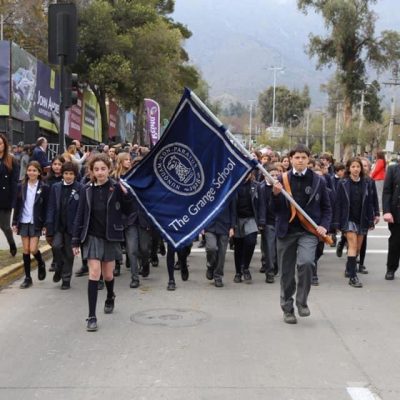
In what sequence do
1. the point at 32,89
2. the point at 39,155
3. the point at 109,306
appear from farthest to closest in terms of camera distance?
the point at 32,89 → the point at 39,155 → the point at 109,306

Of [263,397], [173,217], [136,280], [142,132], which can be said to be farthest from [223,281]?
[142,132]

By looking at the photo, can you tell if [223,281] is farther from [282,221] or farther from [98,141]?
[98,141]

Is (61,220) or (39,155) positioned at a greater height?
(39,155)

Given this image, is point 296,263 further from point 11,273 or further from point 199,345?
point 11,273

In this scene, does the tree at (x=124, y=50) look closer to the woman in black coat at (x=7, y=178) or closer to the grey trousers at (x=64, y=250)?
the woman in black coat at (x=7, y=178)

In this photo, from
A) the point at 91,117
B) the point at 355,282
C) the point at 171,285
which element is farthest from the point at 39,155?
the point at 91,117

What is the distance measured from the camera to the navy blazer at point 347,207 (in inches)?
361

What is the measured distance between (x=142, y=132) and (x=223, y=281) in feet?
118

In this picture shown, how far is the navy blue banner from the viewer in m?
7.25

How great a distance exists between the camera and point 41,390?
15.6ft

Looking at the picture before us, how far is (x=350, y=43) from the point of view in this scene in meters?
39.5

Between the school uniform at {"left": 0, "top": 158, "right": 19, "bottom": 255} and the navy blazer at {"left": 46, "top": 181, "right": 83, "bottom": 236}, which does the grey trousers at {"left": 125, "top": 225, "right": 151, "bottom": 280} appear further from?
the school uniform at {"left": 0, "top": 158, "right": 19, "bottom": 255}

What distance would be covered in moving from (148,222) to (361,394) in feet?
15.3

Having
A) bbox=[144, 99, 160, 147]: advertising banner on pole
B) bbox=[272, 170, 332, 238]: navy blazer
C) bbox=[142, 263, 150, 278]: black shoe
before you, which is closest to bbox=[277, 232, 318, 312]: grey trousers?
bbox=[272, 170, 332, 238]: navy blazer
